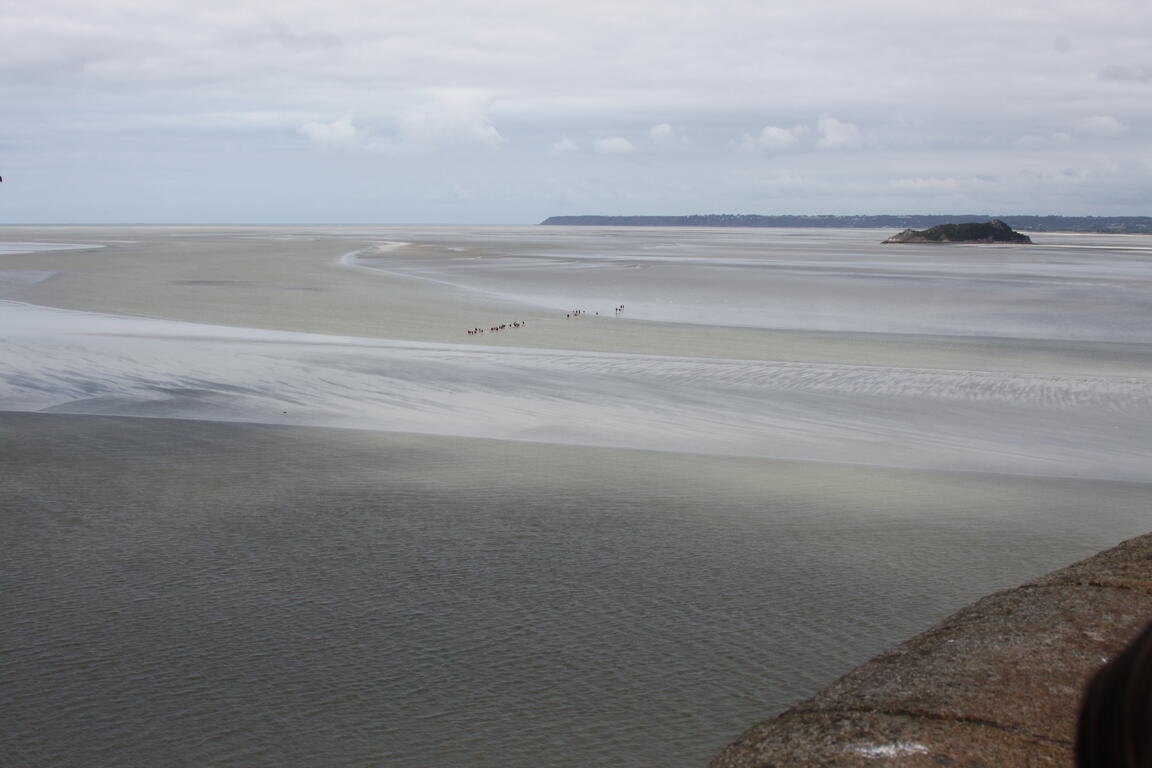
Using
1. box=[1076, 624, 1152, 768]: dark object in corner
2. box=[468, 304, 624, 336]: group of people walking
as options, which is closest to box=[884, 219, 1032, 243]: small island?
box=[468, 304, 624, 336]: group of people walking

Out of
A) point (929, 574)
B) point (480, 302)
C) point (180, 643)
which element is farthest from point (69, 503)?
point (480, 302)

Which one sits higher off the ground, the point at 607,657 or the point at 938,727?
the point at 938,727

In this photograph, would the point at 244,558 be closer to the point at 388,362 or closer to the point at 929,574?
the point at 929,574

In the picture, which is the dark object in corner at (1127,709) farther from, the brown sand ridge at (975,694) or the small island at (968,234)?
the small island at (968,234)

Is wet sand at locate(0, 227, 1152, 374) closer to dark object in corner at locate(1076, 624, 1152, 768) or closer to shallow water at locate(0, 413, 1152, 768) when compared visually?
shallow water at locate(0, 413, 1152, 768)

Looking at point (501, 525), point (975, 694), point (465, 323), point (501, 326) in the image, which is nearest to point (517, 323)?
point (501, 326)

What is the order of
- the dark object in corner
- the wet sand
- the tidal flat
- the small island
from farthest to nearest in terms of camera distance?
the small island → the wet sand → the tidal flat → the dark object in corner
